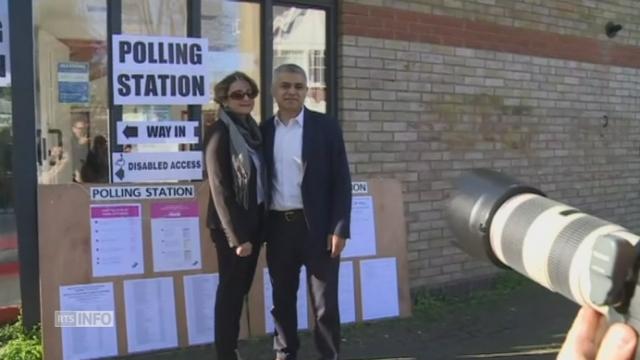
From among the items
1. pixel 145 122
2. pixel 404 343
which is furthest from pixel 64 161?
pixel 404 343

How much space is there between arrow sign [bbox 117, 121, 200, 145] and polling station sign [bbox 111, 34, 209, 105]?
136 mm

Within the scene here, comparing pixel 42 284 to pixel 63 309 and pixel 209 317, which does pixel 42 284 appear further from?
pixel 209 317

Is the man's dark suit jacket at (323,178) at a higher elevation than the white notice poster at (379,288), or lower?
higher

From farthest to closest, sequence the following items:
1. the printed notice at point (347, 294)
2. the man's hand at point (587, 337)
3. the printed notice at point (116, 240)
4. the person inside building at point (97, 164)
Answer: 1. the printed notice at point (347, 294)
2. the person inside building at point (97, 164)
3. the printed notice at point (116, 240)
4. the man's hand at point (587, 337)

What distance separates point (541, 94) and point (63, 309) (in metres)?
4.66

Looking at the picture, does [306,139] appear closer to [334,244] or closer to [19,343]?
[334,244]

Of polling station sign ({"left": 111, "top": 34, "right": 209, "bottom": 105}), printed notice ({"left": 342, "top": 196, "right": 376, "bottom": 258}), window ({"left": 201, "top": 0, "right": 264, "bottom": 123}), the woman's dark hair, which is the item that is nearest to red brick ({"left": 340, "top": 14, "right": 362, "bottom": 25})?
window ({"left": 201, "top": 0, "right": 264, "bottom": 123})

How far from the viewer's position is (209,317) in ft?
15.2

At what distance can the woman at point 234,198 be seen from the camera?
3.85 metres

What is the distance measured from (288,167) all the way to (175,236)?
1069 mm

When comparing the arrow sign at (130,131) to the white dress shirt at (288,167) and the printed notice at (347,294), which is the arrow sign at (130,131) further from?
the printed notice at (347,294)

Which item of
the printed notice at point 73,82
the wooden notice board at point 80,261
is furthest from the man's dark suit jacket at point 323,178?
the printed notice at point 73,82

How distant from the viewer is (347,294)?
198 inches

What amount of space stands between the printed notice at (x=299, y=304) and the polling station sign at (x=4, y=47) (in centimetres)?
202
